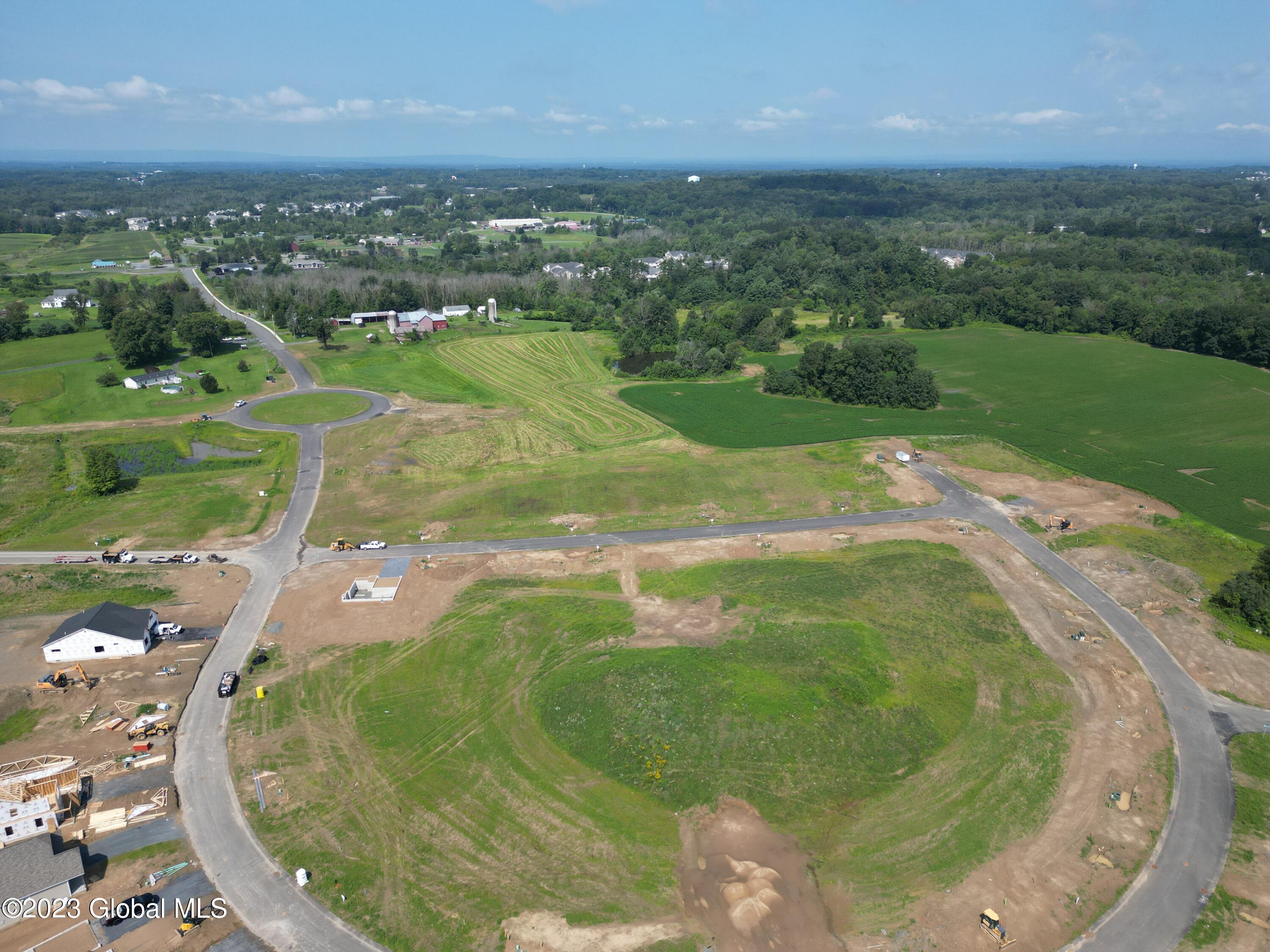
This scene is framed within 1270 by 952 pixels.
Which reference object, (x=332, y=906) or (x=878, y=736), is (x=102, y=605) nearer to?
(x=332, y=906)

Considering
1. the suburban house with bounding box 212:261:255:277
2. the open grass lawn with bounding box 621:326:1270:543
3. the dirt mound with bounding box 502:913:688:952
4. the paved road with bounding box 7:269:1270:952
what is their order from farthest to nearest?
the suburban house with bounding box 212:261:255:277
the open grass lawn with bounding box 621:326:1270:543
the paved road with bounding box 7:269:1270:952
the dirt mound with bounding box 502:913:688:952

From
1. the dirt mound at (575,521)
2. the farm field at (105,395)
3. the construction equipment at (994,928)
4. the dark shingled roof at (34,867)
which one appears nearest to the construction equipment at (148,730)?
the dark shingled roof at (34,867)

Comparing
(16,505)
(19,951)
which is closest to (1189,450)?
(19,951)

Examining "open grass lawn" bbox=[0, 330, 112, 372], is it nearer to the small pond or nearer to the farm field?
the farm field

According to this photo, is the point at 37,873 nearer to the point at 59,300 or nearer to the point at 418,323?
the point at 418,323

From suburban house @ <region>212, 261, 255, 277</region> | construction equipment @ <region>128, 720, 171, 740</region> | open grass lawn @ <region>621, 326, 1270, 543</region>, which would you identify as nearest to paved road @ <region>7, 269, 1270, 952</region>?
construction equipment @ <region>128, 720, 171, 740</region>
